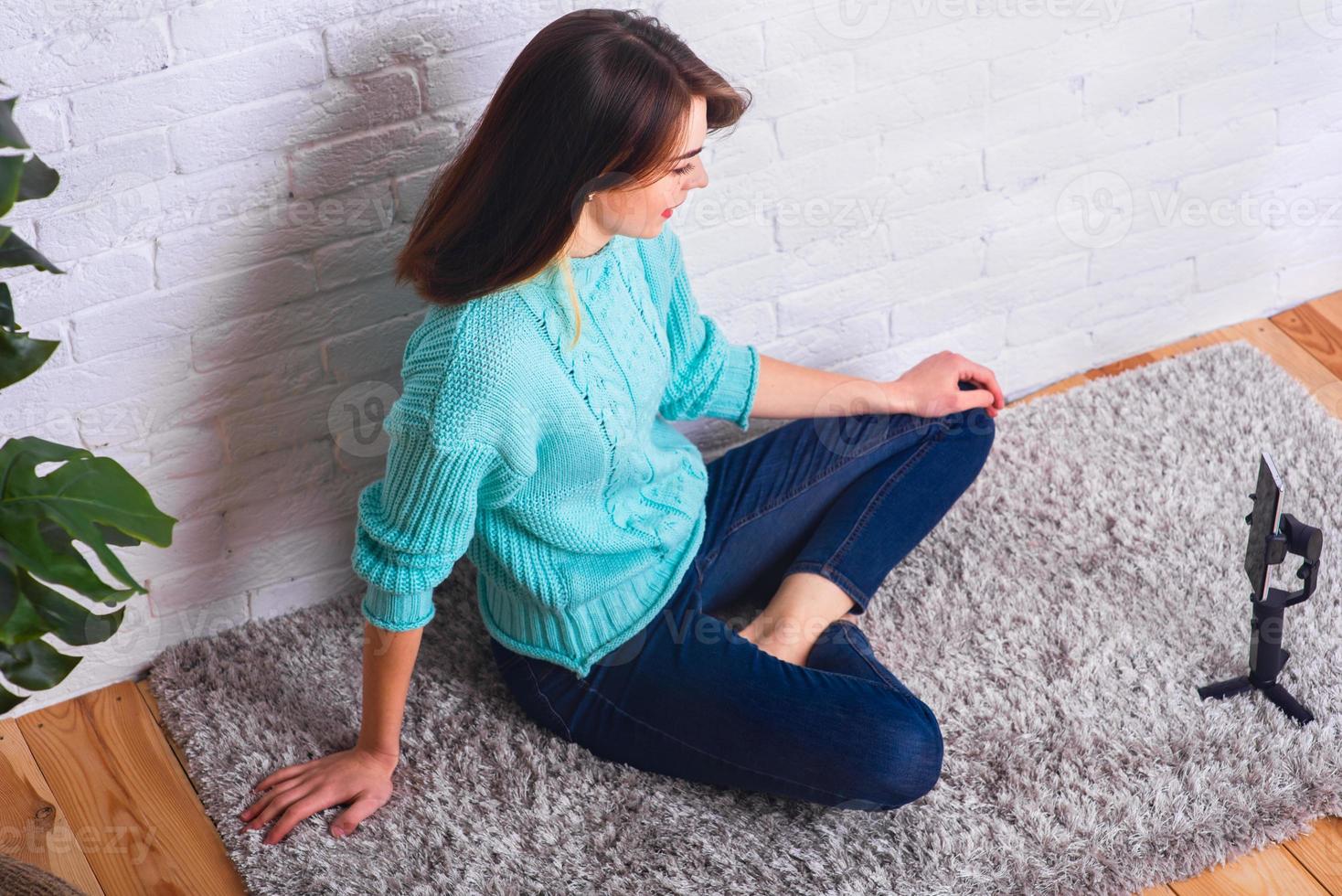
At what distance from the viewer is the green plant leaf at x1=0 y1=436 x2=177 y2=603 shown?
90 centimetres

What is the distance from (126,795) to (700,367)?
76cm

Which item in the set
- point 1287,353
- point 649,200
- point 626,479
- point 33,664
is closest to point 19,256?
point 33,664

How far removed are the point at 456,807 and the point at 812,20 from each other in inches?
36.0

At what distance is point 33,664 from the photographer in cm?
96

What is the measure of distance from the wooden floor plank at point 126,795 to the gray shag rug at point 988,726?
0.03m

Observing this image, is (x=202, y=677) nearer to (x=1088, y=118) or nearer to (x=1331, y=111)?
(x=1088, y=118)

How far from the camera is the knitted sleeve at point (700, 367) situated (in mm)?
1442

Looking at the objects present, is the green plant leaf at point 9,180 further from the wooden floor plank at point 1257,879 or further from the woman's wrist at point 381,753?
the wooden floor plank at point 1257,879

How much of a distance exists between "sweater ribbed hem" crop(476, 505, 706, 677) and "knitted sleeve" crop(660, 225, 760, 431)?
19 centimetres

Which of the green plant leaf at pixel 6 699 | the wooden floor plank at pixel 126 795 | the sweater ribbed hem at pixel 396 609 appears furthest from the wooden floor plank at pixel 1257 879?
the green plant leaf at pixel 6 699

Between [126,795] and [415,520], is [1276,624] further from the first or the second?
[126,795]

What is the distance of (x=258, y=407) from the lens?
1.46 meters

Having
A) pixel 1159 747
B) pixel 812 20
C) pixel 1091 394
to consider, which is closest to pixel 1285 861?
pixel 1159 747

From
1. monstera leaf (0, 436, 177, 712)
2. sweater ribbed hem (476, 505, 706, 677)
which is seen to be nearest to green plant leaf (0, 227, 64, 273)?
monstera leaf (0, 436, 177, 712)
